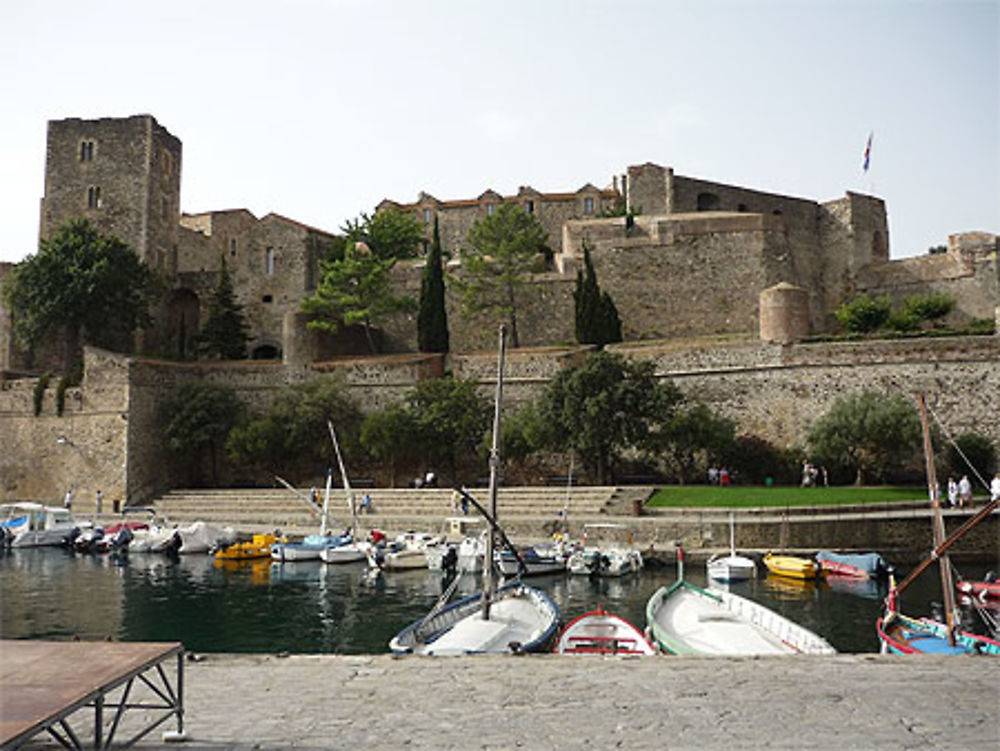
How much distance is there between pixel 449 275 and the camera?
41719 mm

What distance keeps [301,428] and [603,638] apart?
2576 cm

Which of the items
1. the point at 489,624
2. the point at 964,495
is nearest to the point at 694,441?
the point at 964,495

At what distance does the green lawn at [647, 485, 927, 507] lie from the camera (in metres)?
24.5

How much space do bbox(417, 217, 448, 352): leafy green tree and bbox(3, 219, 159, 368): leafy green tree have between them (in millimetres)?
15441

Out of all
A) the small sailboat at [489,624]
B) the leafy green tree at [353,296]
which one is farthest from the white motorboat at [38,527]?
the small sailboat at [489,624]

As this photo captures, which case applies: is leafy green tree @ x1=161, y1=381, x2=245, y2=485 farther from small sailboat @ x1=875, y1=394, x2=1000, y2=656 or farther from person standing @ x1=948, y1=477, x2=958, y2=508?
small sailboat @ x1=875, y1=394, x2=1000, y2=656

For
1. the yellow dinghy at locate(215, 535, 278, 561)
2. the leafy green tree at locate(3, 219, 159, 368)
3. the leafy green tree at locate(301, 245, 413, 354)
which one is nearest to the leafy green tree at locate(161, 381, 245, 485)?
the leafy green tree at locate(301, 245, 413, 354)

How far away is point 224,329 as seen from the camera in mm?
42688

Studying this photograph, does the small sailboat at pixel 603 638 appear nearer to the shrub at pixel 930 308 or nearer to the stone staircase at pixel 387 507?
the stone staircase at pixel 387 507

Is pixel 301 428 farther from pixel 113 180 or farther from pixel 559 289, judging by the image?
pixel 113 180

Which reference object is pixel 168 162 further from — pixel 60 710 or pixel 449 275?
pixel 60 710

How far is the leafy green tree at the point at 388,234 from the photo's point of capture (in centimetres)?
4666


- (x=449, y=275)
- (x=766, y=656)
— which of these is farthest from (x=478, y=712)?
(x=449, y=275)

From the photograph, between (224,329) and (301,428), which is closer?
(301,428)
